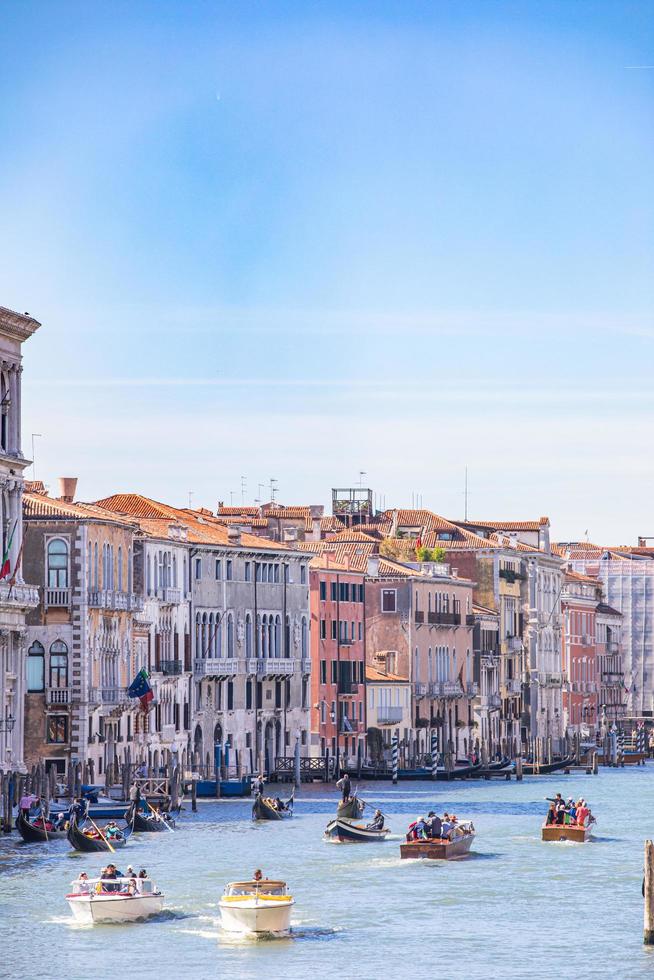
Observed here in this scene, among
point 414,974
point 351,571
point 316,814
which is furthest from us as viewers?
point 351,571

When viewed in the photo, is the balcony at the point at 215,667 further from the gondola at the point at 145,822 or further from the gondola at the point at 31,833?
the gondola at the point at 31,833

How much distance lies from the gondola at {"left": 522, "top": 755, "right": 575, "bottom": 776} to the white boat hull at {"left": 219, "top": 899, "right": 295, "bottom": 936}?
52.7m

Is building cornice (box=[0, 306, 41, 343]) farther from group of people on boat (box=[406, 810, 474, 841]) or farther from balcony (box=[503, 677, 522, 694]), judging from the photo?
balcony (box=[503, 677, 522, 694])

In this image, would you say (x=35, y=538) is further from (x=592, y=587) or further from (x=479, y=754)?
(x=592, y=587)

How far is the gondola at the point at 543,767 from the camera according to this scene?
95.6 m

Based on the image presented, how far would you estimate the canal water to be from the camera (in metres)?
40.5

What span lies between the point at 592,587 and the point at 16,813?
73.2 meters

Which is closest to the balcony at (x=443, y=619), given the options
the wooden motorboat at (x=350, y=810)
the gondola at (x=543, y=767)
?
the gondola at (x=543, y=767)

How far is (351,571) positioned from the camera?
95.4m

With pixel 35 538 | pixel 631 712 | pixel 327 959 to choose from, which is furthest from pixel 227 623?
pixel 631 712

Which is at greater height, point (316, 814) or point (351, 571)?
point (351, 571)

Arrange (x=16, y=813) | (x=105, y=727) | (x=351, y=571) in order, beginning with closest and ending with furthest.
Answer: (x=16, y=813)
(x=105, y=727)
(x=351, y=571)

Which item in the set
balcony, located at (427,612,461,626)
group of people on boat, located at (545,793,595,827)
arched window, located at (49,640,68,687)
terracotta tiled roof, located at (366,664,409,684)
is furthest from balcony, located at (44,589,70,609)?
balcony, located at (427,612,461,626)

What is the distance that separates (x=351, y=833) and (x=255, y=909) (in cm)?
1654
